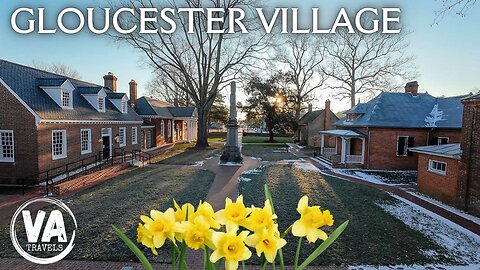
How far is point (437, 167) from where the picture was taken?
40.4 feet

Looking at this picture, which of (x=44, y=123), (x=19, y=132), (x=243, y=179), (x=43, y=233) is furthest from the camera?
(x=243, y=179)

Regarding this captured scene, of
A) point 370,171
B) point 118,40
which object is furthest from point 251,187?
point 118,40

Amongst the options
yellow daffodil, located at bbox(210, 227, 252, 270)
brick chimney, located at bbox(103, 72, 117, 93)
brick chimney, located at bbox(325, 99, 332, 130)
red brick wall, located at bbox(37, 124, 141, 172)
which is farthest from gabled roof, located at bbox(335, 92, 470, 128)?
brick chimney, located at bbox(103, 72, 117, 93)

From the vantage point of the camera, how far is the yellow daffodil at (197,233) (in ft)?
4.59

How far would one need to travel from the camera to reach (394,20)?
5.27 m

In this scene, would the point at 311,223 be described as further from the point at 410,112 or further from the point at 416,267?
the point at 410,112

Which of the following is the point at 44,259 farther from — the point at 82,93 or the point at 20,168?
the point at 82,93

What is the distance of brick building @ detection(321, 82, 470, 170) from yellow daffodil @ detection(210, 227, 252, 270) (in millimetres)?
19754

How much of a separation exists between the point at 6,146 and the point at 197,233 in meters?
15.8

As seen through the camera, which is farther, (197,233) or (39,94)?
(39,94)

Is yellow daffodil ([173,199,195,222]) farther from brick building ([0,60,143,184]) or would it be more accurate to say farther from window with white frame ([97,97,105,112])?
window with white frame ([97,97,105,112])

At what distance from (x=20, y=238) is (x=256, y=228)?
798 centimetres

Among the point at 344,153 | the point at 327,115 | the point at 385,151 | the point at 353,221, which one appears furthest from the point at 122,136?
the point at 327,115

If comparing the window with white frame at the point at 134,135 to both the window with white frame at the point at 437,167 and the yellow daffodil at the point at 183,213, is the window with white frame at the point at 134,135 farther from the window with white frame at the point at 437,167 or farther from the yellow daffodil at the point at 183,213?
the yellow daffodil at the point at 183,213
